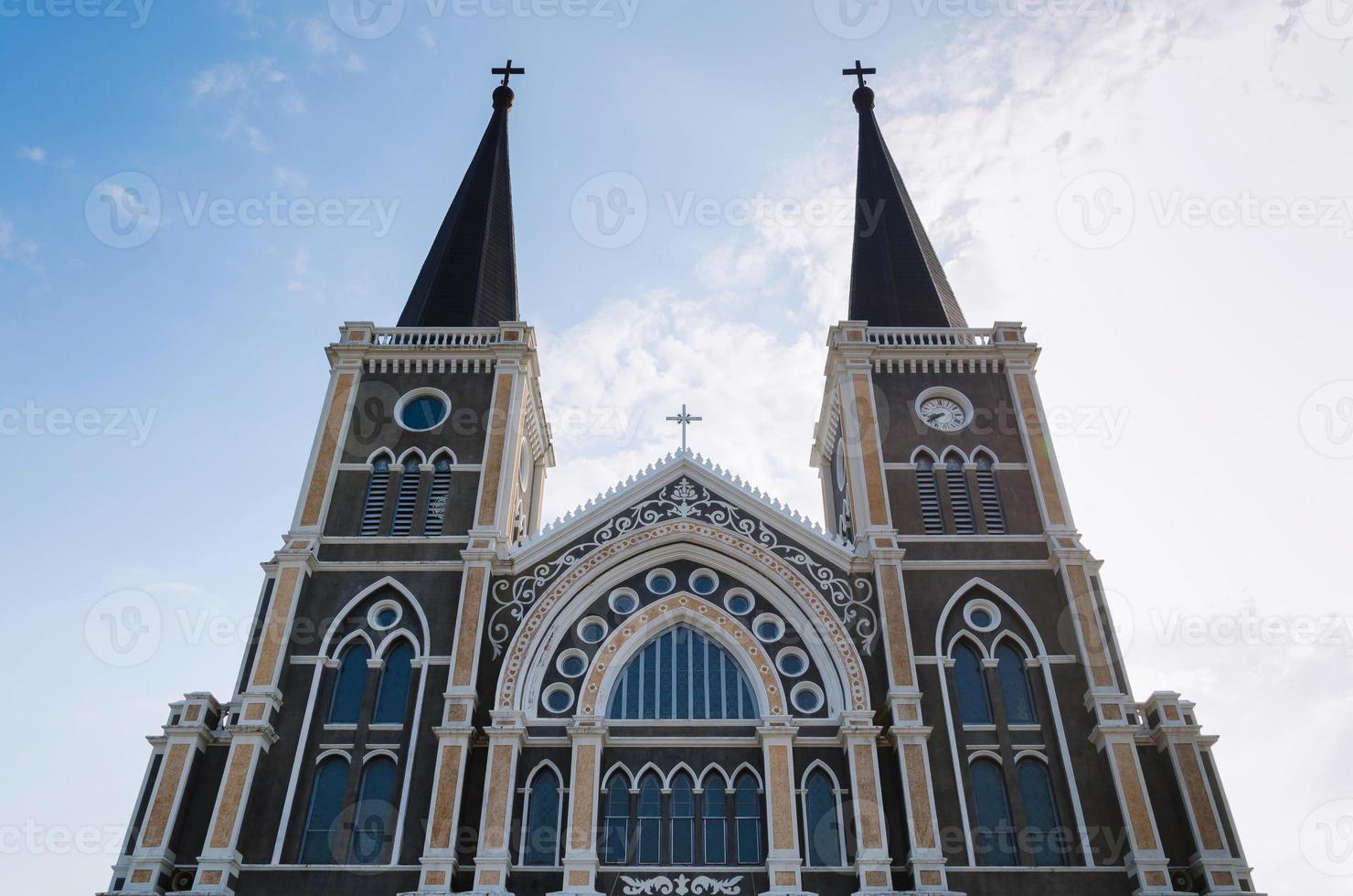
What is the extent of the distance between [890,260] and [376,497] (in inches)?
597

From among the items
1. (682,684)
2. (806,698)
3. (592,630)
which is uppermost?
(592,630)

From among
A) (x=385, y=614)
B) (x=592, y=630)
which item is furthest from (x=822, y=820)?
(x=385, y=614)

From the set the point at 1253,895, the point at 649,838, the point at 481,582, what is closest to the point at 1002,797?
the point at 1253,895

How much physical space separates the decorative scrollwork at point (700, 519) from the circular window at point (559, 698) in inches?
50.7

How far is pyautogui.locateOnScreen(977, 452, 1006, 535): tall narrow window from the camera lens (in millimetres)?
25719

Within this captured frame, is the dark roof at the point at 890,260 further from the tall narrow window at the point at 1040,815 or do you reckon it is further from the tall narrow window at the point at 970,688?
the tall narrow window at the point at 1040,815

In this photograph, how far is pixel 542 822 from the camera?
21516mm

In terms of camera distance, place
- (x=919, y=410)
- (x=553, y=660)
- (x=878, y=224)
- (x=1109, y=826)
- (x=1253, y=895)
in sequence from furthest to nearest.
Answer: (x=878, y=224), (x=919, y=410), (x=553, y=660), (x=1109, y=826), (x=1253, y=895)

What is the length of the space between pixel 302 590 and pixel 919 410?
14340mm

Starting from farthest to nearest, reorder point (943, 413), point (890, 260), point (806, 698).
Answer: point (890, 260), point (943, 413), point (806, 698)

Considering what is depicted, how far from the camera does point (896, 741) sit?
21.7m

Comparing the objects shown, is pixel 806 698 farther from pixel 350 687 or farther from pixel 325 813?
pixel 325 813

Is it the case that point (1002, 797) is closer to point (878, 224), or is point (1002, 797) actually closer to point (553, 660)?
point (553, 660)

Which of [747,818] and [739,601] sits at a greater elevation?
[739,601]
